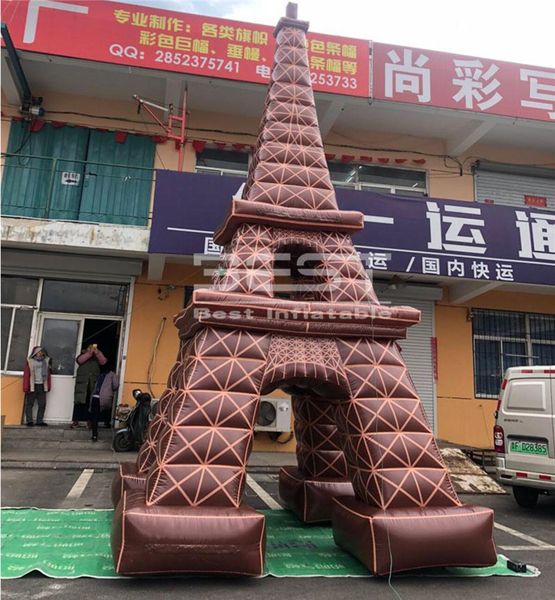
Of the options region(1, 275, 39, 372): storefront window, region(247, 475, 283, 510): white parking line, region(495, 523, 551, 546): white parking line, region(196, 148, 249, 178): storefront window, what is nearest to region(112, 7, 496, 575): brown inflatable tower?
region(247, 475, 283, 510): white parking line

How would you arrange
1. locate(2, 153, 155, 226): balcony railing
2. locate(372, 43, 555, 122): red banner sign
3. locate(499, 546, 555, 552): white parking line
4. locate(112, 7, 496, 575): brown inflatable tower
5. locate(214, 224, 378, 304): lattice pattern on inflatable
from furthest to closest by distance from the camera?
1. locate(372, 43, 555, 122): red banner sign
2. locate(2, 153, 155, 226): balcony railing
3. locate(499, 546, 555, 552): white parking line
4. locate(214, 224, 378, 304): lattice pattern on inflatable
5. locate(112, 7, 496, 575): brown inflatable tower

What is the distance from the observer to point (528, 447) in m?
6.70

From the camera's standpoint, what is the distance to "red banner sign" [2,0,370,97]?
992 cm

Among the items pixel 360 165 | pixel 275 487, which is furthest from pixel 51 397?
pixel 360 165

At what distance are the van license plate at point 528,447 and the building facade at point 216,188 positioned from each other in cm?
364

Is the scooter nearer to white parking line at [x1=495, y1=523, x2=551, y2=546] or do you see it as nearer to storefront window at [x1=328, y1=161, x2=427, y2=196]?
white parking line at [x1=495, y1=523, x2=551, y2=546]

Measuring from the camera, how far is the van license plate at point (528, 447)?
6.51m

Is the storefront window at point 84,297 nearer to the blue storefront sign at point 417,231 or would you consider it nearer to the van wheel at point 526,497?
the blue storefront sign at point 417,231

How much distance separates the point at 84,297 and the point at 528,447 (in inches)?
337

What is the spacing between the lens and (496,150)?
12.8m

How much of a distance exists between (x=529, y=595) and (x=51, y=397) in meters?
8.97

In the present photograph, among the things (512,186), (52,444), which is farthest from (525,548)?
(512,186)

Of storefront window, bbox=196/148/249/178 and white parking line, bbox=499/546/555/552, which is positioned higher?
storefront window, bbox=196/148/249/178

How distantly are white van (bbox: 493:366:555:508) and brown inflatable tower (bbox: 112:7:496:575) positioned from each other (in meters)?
2.74
